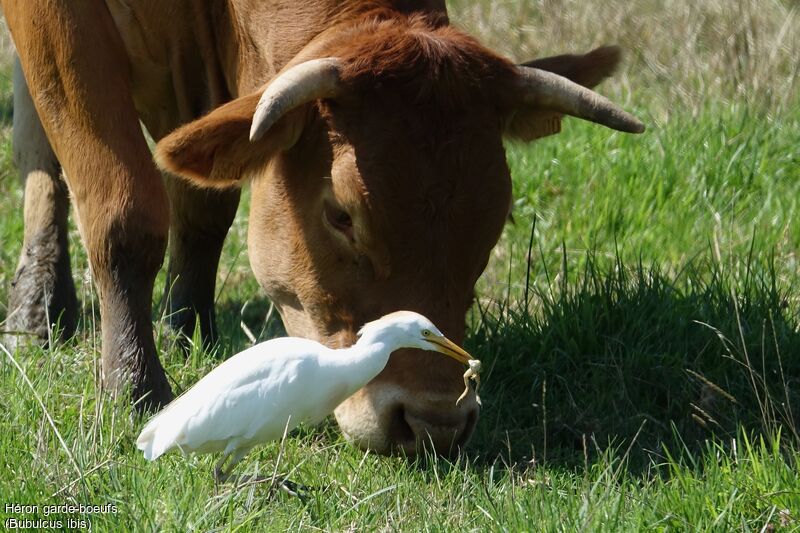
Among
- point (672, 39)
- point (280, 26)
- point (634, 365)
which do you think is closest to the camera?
point (280, 26)

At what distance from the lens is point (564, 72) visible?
4.76 m

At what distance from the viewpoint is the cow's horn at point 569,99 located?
428 cm

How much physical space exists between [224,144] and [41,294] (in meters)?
1.80

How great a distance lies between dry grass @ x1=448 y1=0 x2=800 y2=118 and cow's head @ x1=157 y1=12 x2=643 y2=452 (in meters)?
3.88

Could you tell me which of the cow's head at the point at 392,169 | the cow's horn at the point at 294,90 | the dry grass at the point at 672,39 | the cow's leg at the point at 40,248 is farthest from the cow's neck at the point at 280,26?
the dry grass at the point at 672,39

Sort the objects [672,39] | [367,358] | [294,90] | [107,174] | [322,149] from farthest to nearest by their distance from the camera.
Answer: [672,39], [107,174], [322,149], [294,90], [367,358]

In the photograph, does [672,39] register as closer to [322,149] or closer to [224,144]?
[322,149]

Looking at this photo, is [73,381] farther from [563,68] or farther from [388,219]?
[563,68]

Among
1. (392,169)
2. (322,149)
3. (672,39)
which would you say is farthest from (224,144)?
(672,39)

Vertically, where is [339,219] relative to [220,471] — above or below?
above

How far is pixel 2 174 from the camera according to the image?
297 inches

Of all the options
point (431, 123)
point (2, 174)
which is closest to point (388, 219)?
point (431, 123)

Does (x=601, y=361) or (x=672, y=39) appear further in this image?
(x=672, y=39)

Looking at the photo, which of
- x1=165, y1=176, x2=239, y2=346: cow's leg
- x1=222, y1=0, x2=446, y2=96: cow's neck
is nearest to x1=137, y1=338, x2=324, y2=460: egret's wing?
x1=222, y1=0, x2=446, y2=96: cow's neck
